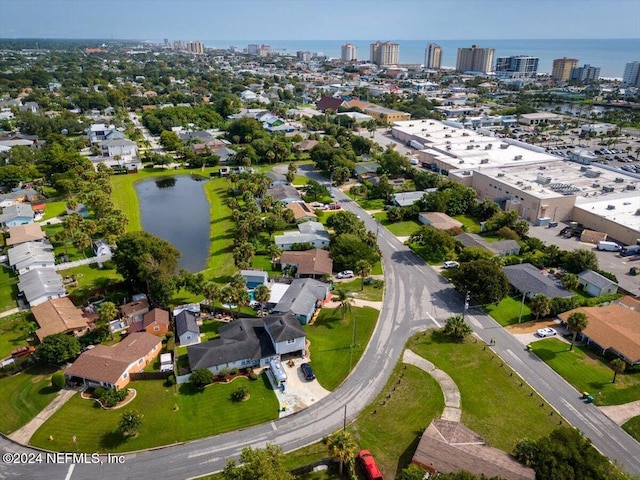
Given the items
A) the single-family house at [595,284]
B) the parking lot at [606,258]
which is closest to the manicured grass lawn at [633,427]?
the single-family house at [595,284]

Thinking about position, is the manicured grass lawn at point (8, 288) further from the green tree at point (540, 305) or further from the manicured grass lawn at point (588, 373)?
the green tree at point (540, 305)

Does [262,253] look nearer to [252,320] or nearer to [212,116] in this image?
[252,320]

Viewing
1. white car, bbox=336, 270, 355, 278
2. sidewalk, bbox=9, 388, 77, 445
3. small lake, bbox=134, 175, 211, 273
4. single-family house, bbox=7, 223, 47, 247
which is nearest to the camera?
sidewalk, bbox=9, 388, 77, 445

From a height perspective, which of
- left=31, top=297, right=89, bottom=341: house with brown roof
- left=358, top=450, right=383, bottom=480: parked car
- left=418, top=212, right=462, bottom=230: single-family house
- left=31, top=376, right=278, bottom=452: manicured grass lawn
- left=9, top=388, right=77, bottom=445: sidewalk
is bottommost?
left=9, top=388, right=77, bottom=445: sidewalk

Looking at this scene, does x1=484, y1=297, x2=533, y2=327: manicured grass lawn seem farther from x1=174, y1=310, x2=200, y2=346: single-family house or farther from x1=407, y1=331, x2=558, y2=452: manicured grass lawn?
x1=174, y1=310, x2=200, y2=346: single-family house

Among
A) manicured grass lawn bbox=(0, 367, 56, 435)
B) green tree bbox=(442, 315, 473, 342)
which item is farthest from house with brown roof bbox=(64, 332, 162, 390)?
green tree bbox=(442, 315, 473, 342)

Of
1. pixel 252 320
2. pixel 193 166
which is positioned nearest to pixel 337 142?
pixel 193 166
